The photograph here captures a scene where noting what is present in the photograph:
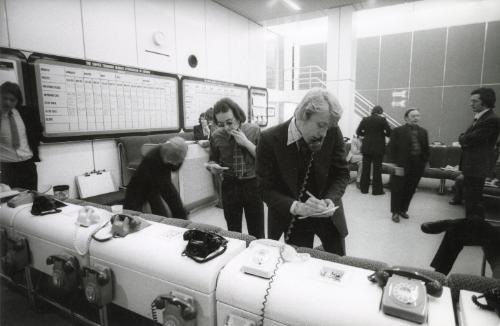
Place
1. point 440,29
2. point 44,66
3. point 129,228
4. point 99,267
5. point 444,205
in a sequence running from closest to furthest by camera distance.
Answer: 1. point 99,267
2. point 129,228
3. point 44,66
4. point 444,205
5. point 440,29

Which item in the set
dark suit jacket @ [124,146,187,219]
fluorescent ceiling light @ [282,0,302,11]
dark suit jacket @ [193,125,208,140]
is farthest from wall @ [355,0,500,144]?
dark suit jacket @ [124,146,187,219]

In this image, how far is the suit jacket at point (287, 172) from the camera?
53.6 inches

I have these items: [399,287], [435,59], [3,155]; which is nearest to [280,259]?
[399,287]

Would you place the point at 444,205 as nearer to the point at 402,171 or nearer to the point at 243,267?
the point at 402,171

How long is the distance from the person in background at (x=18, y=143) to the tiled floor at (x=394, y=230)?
71.5 inches

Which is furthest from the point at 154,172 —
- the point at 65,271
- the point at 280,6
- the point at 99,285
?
the point at 280,6

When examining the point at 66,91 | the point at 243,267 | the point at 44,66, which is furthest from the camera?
the point at 66,91

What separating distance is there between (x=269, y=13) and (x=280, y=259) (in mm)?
5463

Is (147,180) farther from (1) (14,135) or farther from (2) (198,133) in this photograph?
(2) (198,133)

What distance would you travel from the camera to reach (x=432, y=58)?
7293mm

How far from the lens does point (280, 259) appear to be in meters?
0.90

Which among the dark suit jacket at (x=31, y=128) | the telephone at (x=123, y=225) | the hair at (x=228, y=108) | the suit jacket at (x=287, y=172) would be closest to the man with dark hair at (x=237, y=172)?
the hair at (x=228, y=108)

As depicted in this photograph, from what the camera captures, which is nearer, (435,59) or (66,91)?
(66,91)

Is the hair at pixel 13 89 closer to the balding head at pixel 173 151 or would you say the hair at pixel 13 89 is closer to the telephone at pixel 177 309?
the balding head at pixel 173 151
